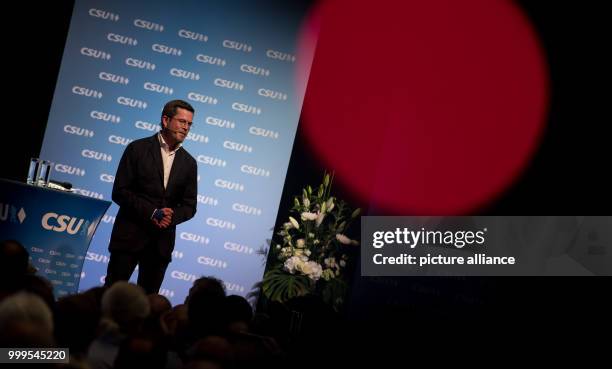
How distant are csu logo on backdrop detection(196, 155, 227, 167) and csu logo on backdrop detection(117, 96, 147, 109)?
625 millimetres

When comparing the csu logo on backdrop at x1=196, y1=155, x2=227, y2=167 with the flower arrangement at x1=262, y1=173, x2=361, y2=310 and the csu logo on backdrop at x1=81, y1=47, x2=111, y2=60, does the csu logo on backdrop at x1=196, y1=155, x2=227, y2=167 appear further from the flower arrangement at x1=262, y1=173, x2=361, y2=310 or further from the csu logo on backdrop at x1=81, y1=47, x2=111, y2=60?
the csu logo on backdrop at x1=81, y1=47, x2=111, y2=60

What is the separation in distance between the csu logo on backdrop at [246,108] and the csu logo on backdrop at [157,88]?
1.79 ft

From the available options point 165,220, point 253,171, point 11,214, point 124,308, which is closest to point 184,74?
point 253,171

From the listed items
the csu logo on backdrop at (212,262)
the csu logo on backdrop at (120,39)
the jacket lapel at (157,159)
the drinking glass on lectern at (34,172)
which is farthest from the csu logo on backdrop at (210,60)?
the drinking glass on lectern at (34,172)

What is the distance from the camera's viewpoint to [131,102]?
6.28 m

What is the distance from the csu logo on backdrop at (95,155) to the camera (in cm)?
624

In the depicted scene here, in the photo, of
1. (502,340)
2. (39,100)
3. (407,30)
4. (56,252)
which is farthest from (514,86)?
(39,100)

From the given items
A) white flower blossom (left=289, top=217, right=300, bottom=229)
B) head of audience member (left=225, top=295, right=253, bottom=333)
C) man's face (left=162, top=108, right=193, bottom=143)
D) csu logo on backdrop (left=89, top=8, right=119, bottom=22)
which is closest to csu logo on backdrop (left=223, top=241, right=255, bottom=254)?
white flower blossom (left=289, top=217, right=300, bottom=229)

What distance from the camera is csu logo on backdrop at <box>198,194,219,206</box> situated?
633 centimetres

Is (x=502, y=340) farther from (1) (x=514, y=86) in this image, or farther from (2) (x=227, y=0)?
(2) (x=227, y=0)

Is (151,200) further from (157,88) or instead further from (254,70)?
(254,70)

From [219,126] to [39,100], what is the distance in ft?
4.83

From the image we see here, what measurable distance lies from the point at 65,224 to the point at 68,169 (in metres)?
2.34

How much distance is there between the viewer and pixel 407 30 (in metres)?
6.31
